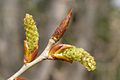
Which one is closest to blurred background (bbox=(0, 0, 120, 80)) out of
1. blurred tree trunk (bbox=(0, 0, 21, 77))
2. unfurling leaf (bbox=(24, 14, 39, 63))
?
blurred tree trunk (bbox=(0, 0, 21, 77))

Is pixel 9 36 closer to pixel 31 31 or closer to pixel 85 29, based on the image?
pixel 85 29

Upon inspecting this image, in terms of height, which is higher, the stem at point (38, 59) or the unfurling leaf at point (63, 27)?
the unfurling leaf at point (63, 27)

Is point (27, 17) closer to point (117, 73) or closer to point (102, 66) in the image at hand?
point (117, 73)

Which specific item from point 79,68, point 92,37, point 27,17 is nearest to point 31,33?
point 27,17

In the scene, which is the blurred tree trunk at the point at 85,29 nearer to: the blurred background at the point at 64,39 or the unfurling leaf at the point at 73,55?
the blurred background at the point at 64,39

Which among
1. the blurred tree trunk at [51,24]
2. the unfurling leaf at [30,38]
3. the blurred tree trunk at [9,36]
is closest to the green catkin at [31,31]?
the unfurling leaf at [30,38]

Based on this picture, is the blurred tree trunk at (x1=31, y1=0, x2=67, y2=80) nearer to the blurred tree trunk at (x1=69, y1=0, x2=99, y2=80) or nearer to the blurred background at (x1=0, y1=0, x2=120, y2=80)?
the blurred background at (x1=0, y1=0, x2=120, y2=80)

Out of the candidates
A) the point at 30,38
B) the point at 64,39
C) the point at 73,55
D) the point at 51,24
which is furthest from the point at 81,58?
the point at 64,39
